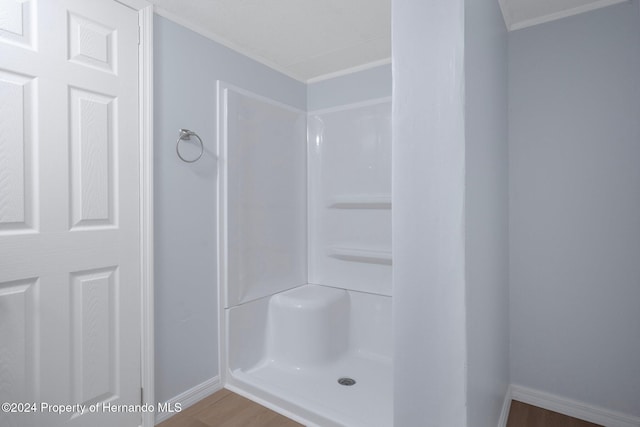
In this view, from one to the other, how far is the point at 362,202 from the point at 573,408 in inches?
65.9

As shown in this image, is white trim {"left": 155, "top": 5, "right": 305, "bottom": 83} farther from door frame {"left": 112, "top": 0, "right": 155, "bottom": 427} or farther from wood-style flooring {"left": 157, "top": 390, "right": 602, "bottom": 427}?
wood-style flooring {"left": 157, "top": 390, "right": 602, "bottom": 427}

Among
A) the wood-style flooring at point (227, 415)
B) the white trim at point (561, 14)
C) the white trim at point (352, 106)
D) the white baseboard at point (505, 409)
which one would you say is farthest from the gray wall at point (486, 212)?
the wood-style flooring at point (227, 415)

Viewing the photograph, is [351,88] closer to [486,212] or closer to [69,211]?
[486,212]

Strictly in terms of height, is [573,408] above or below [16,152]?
below

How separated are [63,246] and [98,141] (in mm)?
482

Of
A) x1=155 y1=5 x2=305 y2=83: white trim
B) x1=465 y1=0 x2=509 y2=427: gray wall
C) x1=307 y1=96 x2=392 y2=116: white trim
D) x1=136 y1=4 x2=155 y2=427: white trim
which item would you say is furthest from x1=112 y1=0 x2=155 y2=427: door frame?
x1=465 y1=0 x2=509 y2=427: gray wall

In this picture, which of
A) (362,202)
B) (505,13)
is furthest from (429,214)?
(505,13)

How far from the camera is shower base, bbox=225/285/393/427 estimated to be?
6.20 ft

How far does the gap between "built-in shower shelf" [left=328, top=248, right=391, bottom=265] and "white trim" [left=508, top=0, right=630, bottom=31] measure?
5.20 feet

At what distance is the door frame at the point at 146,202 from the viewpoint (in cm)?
163

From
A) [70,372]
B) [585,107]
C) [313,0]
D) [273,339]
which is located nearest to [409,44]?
[313,0]

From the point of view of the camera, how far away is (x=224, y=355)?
2.04 m

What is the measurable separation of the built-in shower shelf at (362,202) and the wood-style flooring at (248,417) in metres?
1.42

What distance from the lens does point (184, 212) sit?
184 centimetres
